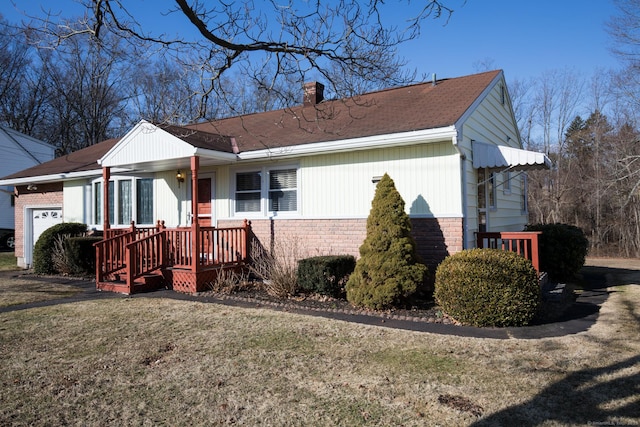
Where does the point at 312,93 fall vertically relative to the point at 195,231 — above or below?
above

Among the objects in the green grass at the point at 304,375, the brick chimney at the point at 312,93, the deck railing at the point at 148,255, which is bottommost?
the green grass at the point at 304,375

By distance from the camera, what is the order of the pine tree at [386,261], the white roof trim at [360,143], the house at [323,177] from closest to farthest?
the pine tree at [386,261] → the white roof trim at [360,143] → the house at [323,177]

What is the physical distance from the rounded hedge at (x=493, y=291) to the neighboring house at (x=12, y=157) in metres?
26.3

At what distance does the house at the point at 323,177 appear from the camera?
8.61 m

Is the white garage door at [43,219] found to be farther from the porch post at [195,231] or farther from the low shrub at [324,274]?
the low shrub at [324,274]

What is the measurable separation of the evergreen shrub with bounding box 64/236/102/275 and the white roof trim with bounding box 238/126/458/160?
5459 mm

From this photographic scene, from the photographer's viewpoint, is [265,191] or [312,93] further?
[312,93]

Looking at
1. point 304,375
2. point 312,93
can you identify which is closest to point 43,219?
point 312,93

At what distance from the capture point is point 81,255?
1234cm

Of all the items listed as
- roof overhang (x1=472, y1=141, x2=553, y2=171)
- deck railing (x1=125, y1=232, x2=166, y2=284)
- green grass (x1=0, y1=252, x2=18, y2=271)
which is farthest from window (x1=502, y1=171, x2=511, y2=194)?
green grass (x1=0, y1=252, x2=18, y2=271)

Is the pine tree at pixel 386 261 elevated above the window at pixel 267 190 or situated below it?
below

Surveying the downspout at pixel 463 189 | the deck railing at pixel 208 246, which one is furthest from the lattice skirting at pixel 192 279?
the downspout at pixel 463 189

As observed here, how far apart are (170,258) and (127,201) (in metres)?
4.36

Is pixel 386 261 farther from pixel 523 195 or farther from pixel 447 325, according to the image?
pixel 523 195
